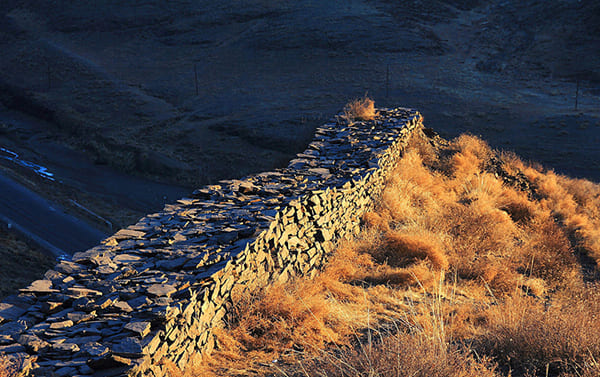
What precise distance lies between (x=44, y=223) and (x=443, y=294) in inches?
785

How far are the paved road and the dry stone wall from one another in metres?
14.5

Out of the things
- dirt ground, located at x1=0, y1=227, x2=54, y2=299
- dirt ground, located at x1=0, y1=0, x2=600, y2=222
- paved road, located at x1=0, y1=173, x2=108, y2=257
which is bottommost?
paved road, located at x1=0, y1=173, x2=108, y2=257

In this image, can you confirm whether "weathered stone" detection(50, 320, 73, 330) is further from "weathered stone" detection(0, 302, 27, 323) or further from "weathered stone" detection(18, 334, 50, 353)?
"weathered stone" detection(0, 302, 27, 323)

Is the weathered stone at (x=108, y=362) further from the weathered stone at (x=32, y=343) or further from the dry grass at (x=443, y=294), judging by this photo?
the dry grass at (x=443, y=294)

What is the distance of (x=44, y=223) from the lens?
2156 cm

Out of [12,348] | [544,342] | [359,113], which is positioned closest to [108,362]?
[12,348]

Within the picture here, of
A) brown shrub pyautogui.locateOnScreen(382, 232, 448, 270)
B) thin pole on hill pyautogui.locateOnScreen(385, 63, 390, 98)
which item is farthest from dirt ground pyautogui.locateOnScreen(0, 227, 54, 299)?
thin pole on hill pyautogui.locateOnScreen(385, 63, 390, 98)

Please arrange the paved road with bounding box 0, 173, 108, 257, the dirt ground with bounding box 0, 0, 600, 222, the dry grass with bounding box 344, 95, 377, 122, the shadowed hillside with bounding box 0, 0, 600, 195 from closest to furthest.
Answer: the dry grass with bounding box 344, 95, 377, 122 → the paved road with bounding box 0, 173, 108, 257 → the dirt ground with bounding box 0, 0, 600, 222 → the shadowed hillside with bounding box 0, 0, 600, 195

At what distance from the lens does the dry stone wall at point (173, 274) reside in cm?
357

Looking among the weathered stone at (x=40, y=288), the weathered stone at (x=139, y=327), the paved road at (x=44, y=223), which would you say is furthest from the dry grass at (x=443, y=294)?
the paved road at (x=44, y=223)

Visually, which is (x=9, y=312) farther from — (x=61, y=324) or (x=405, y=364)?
(x=405, y=364)

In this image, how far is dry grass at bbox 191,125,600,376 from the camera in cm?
399

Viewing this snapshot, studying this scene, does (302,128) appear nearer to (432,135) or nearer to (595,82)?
(432,135)

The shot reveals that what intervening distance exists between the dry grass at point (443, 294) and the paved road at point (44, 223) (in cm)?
1402
